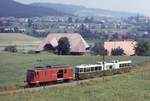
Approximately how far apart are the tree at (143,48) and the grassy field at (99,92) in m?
55.6

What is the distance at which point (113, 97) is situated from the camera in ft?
128

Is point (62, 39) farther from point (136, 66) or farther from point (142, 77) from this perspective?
point (142, 77)

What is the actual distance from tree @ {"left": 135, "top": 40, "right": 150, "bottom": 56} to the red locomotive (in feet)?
202

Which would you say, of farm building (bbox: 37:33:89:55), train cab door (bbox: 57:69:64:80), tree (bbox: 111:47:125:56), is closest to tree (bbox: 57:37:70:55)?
farm building (bbox: 37:33:89:55)

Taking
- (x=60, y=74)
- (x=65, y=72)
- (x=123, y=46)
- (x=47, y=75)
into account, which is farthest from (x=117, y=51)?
(x=47, y=75)

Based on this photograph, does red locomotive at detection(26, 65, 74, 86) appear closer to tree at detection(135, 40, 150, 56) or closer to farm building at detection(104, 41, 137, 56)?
tree at detection(135, 40, 150, 56)

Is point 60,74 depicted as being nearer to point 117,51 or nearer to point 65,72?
point 65,72

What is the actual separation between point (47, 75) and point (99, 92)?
814cm

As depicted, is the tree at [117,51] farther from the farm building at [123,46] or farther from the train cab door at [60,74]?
the train cab door at [60,74]

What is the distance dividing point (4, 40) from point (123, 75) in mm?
106225

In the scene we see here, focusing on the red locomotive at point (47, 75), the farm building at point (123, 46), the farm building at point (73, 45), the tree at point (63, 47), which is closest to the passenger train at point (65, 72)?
the red locomotive at point (47, 75)

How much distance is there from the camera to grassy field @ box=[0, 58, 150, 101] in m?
37.9

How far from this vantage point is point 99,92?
42.3 meters

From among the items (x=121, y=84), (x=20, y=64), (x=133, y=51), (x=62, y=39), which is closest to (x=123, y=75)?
(x=121, y=84)
